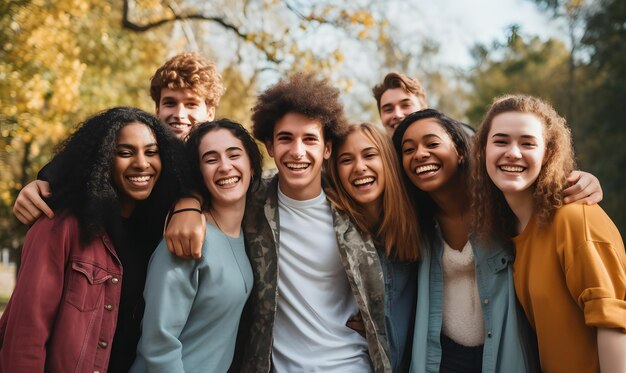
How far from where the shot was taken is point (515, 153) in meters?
3.44

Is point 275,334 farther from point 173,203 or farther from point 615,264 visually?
point 615,264

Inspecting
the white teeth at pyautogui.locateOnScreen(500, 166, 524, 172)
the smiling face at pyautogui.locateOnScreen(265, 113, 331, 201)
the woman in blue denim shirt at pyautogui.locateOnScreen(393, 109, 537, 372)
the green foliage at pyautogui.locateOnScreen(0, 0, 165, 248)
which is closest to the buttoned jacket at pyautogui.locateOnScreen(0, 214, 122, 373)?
the smiling face at pyautogui.locateOnScreen(265, 113, 331, 201)

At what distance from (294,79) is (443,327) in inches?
84.1

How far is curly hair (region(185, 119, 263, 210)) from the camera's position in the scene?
3771mm

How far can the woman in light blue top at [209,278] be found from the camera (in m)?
3.15

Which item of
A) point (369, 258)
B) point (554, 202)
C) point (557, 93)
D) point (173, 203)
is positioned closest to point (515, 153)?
point (554, 202)

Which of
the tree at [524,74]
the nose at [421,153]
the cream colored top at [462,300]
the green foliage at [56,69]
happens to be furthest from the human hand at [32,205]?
the tree at [524,74]

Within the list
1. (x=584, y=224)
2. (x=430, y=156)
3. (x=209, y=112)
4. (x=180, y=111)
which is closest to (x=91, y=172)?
(x=180, y=111)

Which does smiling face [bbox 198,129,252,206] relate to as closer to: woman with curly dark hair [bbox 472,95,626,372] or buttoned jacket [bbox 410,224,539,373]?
buttoned jacket [bbox 410,224,539,373]

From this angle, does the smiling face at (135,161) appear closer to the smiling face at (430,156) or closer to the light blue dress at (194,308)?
the light blue dress at (194,308)

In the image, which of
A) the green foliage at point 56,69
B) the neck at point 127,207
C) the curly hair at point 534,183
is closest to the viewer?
the curly hair at point 534,183

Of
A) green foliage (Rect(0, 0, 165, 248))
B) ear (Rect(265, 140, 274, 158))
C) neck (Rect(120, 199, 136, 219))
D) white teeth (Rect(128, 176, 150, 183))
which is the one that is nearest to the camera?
white teeth (Rect(128, 176, 150, 183))

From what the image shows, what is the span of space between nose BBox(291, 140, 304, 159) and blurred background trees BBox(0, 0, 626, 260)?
6.57 ft

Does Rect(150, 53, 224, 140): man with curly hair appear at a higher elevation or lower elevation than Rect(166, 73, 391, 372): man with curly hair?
higher
